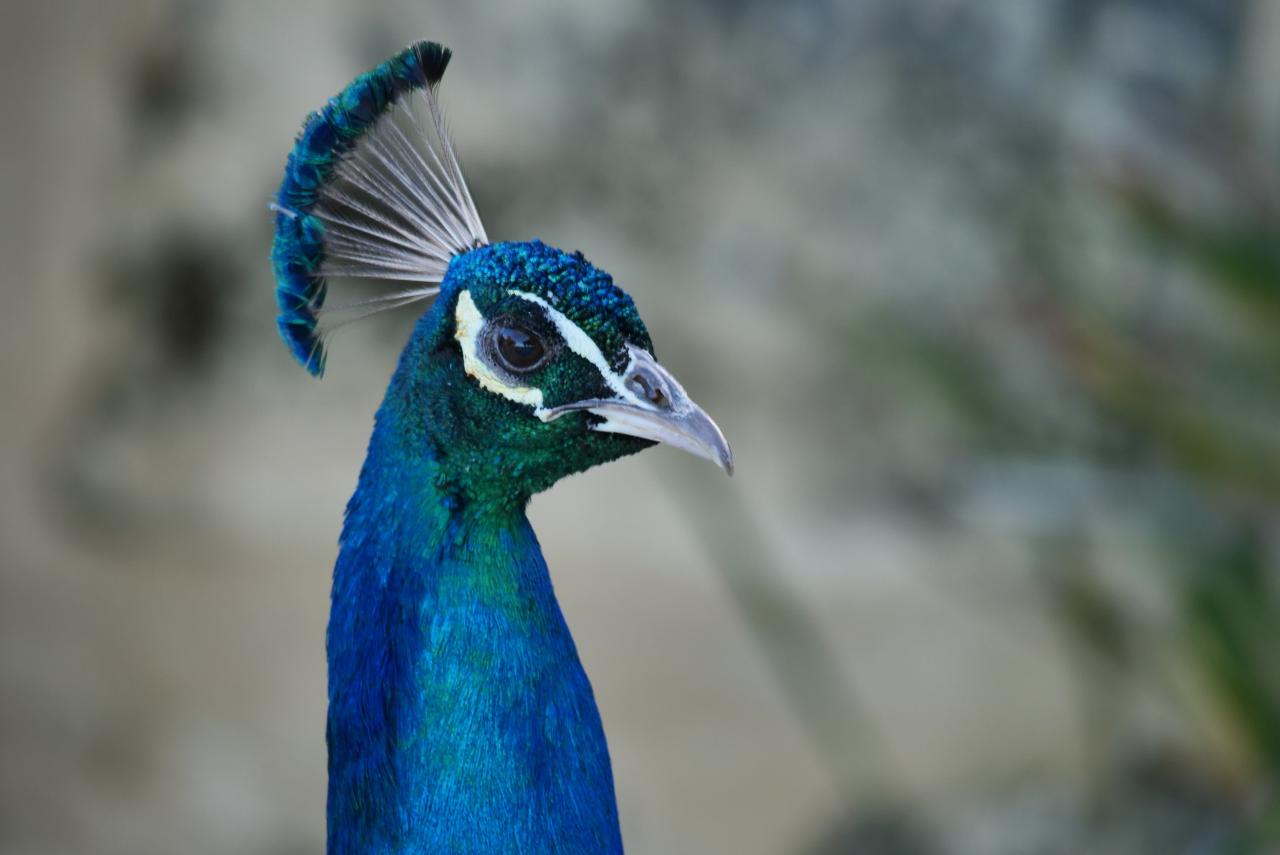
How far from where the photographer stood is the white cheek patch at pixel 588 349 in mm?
854

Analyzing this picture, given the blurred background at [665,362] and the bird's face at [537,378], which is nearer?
the bird's face at [537,378]

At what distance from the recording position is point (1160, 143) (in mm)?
2637

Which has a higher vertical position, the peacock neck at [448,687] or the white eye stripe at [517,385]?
the white eye stripe at [517,385]

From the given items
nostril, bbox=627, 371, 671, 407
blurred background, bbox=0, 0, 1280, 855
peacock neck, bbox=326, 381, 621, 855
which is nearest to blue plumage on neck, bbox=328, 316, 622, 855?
→ peacock neck, bbox=326, 381, 621, 855

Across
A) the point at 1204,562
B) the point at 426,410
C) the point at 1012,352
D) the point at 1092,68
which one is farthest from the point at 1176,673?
the point at 1092,68

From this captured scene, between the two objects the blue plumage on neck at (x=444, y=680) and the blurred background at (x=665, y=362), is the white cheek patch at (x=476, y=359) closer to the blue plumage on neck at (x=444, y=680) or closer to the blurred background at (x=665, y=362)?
the blue plumage on neck at (x=444, y=680)

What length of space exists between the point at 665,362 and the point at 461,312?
2031 millimetres

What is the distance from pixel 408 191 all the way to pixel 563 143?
75.5 inches

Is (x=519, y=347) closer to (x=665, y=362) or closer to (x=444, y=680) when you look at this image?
(x=444, y=680)

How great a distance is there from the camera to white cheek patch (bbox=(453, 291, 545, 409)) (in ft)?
2.86

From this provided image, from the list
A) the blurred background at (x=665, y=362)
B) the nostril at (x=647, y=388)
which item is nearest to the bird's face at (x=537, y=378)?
the nostril at (x=647, y=388)

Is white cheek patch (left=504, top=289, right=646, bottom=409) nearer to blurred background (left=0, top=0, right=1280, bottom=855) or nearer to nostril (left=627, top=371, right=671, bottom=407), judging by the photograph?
nostril (left=627, top=371, right=671, bottom=407)

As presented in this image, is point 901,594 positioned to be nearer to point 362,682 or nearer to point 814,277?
point 814,277

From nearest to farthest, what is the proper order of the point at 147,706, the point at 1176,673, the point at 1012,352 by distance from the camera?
the point at 1176,673 < the point at 1012,352 < the point at 147,706
